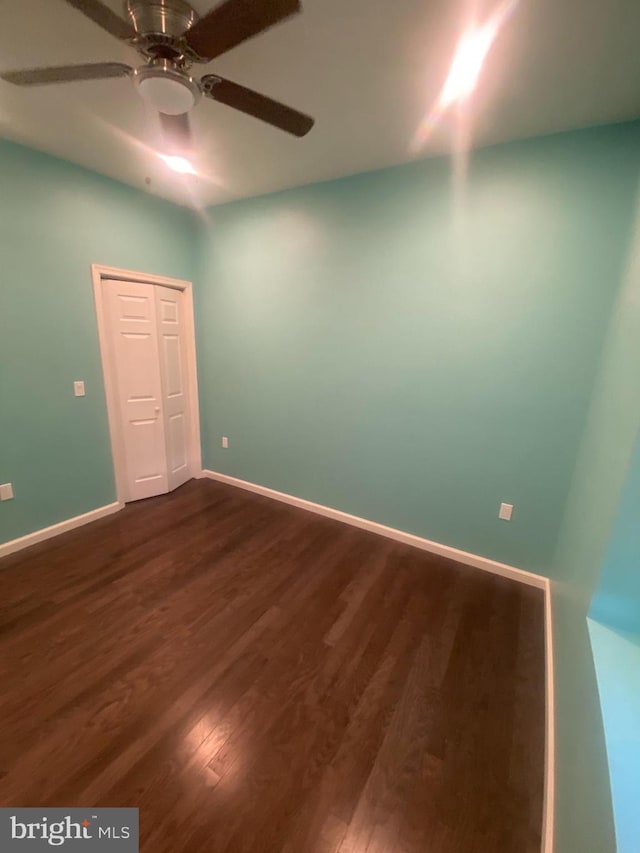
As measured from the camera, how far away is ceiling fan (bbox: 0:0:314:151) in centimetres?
100

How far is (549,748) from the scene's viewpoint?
1.31 m

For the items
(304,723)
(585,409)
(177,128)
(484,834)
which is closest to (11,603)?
(304,723)

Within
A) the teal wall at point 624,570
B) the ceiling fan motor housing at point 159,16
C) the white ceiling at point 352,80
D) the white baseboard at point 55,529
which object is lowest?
the white baseboard at point 55,529

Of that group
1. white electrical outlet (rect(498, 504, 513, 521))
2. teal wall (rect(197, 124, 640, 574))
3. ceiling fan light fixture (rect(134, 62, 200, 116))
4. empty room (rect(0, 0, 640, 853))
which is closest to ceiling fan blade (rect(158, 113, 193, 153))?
empty room (rect(0, 0, 640, 853))

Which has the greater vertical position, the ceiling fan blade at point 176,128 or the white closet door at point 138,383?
the ceiling fan blade at point 176,128

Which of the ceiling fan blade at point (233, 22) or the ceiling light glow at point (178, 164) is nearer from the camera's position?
the ceiling fan blade at point (233, 22)

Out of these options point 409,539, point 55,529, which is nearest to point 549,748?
point 409,539

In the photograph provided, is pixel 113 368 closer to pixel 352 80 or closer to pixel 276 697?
pixel 352 80

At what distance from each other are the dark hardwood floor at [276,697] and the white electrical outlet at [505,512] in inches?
16.7

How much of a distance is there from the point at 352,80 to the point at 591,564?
223 cm

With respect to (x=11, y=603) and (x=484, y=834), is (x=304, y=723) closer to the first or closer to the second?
(x=484, y=834)

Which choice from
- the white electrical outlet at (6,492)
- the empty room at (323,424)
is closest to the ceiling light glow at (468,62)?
the empty room at (323,424)

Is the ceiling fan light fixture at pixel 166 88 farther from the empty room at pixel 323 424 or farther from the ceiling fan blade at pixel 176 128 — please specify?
the ceiling fan blade at pixel 176 128

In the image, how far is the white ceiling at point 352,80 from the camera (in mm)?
1238
